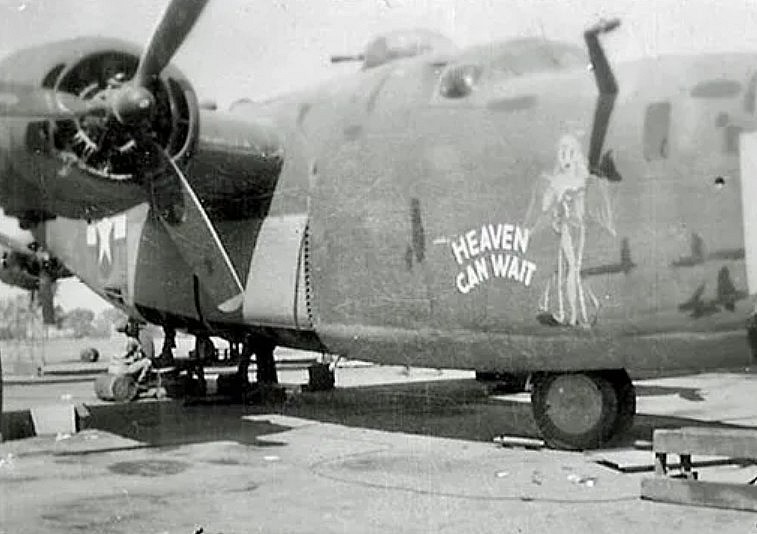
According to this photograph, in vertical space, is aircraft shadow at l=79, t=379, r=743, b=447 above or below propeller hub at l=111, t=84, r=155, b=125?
below

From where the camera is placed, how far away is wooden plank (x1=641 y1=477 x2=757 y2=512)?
7012 millimetres

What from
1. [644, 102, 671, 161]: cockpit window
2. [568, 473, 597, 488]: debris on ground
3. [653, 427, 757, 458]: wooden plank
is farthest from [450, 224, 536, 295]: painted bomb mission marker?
[653, 427, 757, 458]: wooden plank

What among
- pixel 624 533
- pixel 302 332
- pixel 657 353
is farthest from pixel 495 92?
pixel 624 533

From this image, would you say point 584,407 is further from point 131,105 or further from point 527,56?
point 131,105

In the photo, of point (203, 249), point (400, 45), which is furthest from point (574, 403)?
point (400, 45)

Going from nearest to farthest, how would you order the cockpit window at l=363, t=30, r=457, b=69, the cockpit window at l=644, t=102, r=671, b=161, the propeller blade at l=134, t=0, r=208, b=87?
the cockpit window at l=644, t=102, r=671, b=161 → the propeller blade at l=134, t=0, r=208, b=87 → the cockpit window at l=363, t=30, r=457, b=69

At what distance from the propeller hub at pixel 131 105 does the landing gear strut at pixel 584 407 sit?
4990mm

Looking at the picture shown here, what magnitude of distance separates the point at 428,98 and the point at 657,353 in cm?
358

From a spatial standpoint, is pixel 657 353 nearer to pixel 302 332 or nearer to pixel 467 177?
pixel 467 177

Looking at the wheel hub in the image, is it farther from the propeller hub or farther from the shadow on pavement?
the propeller hub

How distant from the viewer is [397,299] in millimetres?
10688

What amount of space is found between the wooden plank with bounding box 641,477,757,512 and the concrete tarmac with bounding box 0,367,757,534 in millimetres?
125

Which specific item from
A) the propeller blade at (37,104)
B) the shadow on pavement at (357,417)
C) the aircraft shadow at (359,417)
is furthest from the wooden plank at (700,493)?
the propeller blade at (37,104)

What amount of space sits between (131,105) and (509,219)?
412cm
